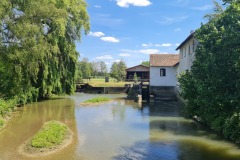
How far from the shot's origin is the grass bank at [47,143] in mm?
12074

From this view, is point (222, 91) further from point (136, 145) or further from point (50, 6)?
point (50, 6)

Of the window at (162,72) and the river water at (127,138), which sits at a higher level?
the window at (162,72)

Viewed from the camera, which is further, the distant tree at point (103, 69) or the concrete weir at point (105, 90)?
the distant tree at point (103, 69)

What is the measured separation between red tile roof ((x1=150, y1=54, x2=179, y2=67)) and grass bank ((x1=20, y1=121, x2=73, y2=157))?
23.6 meters

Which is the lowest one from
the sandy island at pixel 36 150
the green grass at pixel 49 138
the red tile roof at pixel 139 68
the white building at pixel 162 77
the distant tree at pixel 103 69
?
the sandy island at pixel 36 150

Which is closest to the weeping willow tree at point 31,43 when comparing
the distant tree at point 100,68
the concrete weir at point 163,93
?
the concrete weir at point 163,93

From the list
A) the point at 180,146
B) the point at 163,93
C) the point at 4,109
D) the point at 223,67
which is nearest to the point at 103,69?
the point at 163,93

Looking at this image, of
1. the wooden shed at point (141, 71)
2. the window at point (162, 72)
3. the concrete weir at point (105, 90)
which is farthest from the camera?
the wooden shed at point (141, 71)

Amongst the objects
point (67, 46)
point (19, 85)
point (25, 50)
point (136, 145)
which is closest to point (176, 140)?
point (136, 145)

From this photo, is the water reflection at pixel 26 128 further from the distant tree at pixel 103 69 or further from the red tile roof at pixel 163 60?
the distant tree at pixel 103 69

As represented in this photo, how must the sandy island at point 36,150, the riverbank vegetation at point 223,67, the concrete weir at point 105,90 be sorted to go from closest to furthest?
the riverbank vegetation at point 223,67
the sandy island at point 36,150
the concrete weir at point 105,90

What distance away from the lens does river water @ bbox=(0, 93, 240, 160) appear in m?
11.7

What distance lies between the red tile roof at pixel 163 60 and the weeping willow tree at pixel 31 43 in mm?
11872

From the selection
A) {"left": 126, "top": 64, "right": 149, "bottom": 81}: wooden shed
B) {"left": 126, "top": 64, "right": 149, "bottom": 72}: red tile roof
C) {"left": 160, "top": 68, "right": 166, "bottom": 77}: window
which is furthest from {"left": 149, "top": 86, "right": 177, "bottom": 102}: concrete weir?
{"left": 126, "top": 64, "right": 149, "bottom": 72}: red tile roof
